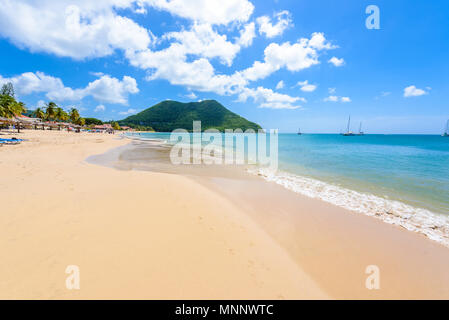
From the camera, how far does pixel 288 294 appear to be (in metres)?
3.07

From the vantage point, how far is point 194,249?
13.0 feet

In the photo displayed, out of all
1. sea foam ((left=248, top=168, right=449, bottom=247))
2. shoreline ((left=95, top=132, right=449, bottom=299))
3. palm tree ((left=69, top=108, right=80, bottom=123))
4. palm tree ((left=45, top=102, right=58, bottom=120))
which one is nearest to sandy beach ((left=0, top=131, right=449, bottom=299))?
shoreline ((left=95, top=132, right=449, bottom=299))

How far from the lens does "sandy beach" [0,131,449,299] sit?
2980 mm

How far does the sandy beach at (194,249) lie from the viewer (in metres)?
2.98

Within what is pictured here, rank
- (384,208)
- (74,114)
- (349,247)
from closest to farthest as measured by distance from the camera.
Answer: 1. (349,247)
2. (384,208)
3. (74,114)

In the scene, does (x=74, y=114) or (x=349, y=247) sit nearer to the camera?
(x=349, y=247)

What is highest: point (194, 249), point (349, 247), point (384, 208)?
point (194, 249)

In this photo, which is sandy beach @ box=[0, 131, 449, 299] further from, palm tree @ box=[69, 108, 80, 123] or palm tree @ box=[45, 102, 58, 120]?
palm tree @ box=[69, 108, 80, 123]

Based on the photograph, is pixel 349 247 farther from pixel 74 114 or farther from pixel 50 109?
pixel 74 114

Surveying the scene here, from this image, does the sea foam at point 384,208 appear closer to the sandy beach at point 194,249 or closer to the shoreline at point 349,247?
the shoreline at point 349,247

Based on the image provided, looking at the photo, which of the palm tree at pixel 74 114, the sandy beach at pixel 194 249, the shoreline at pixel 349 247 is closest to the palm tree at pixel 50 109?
the palm tree at pixel 74 114

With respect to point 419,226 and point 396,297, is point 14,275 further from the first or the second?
point 419,226

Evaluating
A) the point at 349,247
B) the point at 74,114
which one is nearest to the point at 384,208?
the point at 349,247
